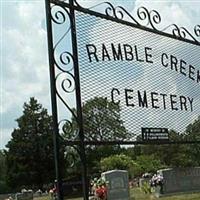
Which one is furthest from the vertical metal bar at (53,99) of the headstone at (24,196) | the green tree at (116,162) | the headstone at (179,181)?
the green tree at (116,162)

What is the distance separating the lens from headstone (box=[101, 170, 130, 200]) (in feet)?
77.8

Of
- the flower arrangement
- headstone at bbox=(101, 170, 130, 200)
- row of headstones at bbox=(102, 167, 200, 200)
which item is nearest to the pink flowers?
the flower arrangement

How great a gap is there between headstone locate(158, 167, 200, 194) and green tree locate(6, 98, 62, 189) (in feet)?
91.5

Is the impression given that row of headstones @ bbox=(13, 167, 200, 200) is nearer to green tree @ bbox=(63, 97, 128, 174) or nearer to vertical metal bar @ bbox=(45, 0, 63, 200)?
green tree @ bbox=(63, 97, 128, 174)

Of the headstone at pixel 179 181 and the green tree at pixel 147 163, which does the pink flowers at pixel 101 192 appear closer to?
the headstone at pixel 179 181

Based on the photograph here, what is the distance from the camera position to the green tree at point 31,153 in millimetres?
57875

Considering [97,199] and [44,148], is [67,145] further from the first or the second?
[44,148]

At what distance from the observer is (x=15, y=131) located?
198 ft

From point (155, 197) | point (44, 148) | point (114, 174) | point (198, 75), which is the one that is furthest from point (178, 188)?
point (44, 148)

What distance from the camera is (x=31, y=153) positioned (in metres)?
58.3

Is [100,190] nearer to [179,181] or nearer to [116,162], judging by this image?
[179,181]

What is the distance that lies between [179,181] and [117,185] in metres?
6.73

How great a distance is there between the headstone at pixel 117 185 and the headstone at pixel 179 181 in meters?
4.27

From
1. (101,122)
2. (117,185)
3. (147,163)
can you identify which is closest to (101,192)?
(117,185)
